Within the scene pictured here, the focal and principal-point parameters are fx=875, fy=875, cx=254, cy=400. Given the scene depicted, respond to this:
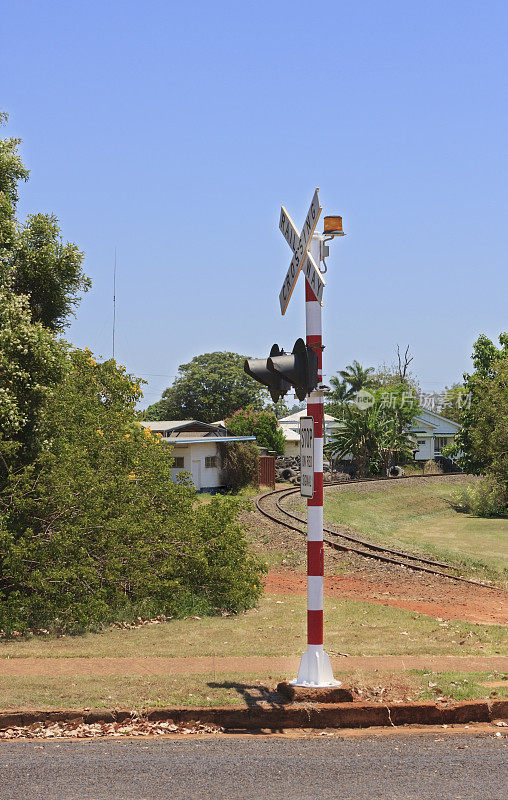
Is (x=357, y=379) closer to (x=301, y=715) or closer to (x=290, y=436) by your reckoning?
(x=290, y=436)

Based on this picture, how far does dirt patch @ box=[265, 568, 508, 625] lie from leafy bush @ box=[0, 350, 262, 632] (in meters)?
2.82

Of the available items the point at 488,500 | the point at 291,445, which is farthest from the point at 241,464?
the point at 291,445

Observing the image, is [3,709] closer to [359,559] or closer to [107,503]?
[107,503]

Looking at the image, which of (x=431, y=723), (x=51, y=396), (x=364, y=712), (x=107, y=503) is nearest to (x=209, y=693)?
(x=364, y=712)

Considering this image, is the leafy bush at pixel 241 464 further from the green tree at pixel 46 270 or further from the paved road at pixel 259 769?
the paved road at pixel 259 769

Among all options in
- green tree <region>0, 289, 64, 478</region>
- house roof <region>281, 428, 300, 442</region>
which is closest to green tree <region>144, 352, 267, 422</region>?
house roof <region>281, 428, 300, 442</region>

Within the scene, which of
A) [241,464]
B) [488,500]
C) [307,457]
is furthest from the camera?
[241,464]

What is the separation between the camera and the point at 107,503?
41.1ft

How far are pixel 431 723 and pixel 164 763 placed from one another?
2414 millimetres

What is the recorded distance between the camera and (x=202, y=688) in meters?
7.78

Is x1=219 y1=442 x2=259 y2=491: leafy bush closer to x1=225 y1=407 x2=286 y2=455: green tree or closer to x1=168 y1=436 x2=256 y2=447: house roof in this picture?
x1=168 y1=436 x2=256 y2=447: house roof

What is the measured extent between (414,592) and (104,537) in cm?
668

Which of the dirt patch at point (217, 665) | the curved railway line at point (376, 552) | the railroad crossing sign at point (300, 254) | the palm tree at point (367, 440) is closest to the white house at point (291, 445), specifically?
the palm tree at point (367, 440)

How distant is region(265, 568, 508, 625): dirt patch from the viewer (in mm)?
13875
